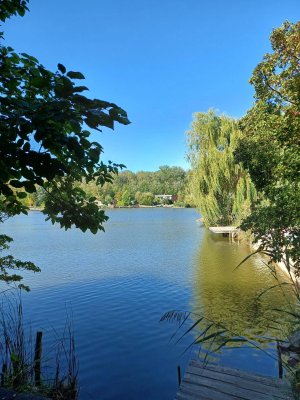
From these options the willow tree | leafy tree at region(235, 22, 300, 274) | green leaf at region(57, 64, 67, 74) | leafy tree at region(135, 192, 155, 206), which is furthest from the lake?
leafy tree at region(135, 192, 155, 206)

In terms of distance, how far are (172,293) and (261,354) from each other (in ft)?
14.0

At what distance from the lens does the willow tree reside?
72.8 ft

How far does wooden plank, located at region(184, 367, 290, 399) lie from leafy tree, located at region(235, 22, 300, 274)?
1858mm

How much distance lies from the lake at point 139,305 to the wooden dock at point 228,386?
3.53 feet

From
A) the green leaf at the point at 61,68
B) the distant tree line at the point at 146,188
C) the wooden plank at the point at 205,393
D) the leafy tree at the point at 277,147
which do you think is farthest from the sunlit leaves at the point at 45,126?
the distant tree line at the point at 146,188

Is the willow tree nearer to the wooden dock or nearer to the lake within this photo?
the lake

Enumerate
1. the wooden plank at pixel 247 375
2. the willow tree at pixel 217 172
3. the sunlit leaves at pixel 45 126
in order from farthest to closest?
the willow tree at pixel 217 172, the wooden plank at pixel 247 375, the sunlit leaves at pixel 45 126

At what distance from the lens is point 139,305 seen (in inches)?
355

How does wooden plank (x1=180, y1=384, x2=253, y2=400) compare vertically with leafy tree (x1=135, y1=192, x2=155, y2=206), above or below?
below

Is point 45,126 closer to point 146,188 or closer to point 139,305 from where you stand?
point 139,305

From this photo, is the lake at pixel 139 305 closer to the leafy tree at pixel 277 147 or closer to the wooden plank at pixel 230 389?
the wooden plank at pixel 230 389

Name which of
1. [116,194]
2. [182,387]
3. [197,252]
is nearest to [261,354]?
[182,387]

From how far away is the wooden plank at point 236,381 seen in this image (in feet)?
12.1

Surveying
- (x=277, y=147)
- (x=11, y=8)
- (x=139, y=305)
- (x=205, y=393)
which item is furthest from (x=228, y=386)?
(x=139, y=305)
